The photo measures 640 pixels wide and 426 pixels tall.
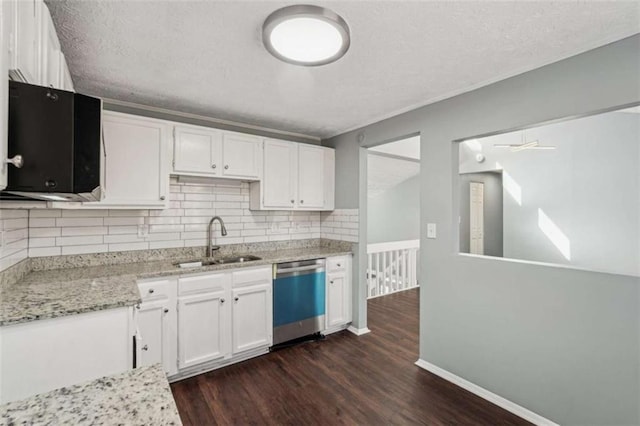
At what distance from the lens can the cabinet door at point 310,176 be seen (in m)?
3.50

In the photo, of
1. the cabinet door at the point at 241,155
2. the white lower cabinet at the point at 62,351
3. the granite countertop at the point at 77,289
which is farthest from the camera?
the cabinet door at the point at 241,155

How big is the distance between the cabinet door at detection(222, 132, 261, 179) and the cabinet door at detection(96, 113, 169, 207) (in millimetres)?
543

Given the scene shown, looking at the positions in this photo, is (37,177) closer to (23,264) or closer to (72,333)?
(72,333)

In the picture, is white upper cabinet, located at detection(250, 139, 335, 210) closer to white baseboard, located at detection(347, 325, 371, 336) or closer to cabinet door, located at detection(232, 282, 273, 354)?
cabinet door, located at detection(232, 282, 273, 354)

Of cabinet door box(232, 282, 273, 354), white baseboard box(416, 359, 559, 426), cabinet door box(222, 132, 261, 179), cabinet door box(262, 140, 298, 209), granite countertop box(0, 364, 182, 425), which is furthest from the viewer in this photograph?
cabinet door box(262, 140, 298, 209)

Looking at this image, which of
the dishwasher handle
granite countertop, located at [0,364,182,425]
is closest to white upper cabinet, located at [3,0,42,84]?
granite countertop, located at [0,364,182,425]

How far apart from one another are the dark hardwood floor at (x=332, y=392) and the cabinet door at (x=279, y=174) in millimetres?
1563

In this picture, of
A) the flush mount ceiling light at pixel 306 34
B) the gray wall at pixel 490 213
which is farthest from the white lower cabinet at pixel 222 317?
the gray wall at pixel 490 213

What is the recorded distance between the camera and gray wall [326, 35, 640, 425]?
5.53 feet

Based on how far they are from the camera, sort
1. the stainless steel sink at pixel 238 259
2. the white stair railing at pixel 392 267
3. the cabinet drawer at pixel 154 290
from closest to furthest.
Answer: the cabinet drawer at pixel 154 290
the stainless steel sink at pixel 238 259
the white stair railing at pixel 392 267

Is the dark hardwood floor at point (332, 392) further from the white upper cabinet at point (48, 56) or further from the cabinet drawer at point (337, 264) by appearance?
the white upper cabinet at point (48, 56)

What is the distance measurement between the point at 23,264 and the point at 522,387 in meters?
3.55

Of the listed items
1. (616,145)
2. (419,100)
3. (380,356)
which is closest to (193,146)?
(419,100)

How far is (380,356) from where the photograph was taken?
290 centimetres
